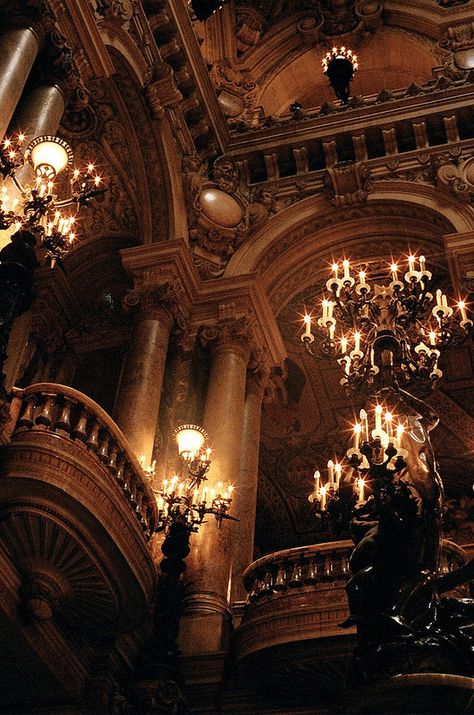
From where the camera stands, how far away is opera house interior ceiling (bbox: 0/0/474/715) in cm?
642

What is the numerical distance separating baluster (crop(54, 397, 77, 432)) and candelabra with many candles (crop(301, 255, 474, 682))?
2347 mm

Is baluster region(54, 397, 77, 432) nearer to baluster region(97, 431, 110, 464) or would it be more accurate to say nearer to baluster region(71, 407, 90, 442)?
baluster region(71, 407, 90, 442)

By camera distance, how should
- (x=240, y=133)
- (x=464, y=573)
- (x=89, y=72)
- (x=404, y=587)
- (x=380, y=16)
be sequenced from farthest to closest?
(x=380, y=16)
(x=240, y=133)
(x=89, y=72)
(x=404, y=587)
(x=464, y=573)

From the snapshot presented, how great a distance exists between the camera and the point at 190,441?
8188 mm

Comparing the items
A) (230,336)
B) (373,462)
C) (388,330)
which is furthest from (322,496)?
(230,336)

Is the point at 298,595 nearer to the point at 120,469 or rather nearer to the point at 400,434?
the point at 400,434

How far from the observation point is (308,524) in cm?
1556

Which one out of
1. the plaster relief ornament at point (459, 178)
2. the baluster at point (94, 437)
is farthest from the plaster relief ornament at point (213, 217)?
the baluster at point (94, 437)

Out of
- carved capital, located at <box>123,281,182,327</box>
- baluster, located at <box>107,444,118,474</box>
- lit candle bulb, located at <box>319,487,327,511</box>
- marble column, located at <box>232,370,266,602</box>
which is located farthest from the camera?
carved capital, located at <box>123,281,182,327</box>

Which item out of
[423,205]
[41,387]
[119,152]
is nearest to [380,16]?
[423,205]

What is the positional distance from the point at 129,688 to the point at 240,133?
891 centimetres

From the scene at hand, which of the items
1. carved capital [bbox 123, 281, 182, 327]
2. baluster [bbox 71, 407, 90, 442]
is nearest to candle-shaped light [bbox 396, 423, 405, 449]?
baluster [bbox 71, 407, 90, 442]

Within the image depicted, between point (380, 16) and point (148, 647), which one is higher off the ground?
point (380, 16)

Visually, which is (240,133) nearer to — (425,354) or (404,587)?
(425,354)
